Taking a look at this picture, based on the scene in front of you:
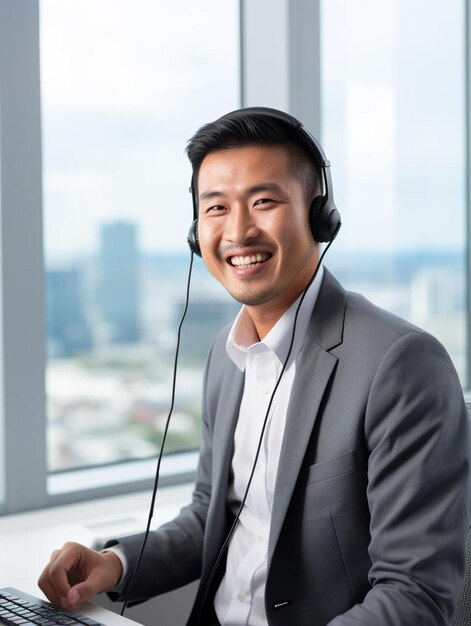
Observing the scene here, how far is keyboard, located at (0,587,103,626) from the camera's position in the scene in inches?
39.8

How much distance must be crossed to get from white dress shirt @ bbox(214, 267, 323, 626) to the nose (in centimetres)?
17

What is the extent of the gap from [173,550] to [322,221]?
688 millimetres

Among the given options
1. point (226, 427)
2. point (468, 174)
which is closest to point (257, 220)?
point (226, 427)

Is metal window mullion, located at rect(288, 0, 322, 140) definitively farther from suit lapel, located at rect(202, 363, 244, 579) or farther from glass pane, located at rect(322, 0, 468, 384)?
suit lapel, located at rect(202, 363, 244, 579)

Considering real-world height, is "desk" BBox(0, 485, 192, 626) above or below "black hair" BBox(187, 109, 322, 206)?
below

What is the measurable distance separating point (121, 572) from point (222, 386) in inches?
15.9

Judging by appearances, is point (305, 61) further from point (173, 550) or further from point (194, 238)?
point (173, 550)

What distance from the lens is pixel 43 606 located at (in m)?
1.09

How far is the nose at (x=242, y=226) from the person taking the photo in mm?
1320

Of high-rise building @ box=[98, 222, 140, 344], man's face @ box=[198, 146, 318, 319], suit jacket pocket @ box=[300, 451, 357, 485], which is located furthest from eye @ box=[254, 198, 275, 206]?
high-rise building @ box=[98, 222, 140, 344]

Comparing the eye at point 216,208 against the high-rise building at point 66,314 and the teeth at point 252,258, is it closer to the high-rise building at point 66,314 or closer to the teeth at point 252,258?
the teeth at point 252,258

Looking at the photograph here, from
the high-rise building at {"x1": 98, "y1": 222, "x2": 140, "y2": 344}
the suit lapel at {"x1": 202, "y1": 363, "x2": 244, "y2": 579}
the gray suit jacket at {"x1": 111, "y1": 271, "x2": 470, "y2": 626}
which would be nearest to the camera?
the gray suit jacket at {"x1": 111, "y1": 271, "x2": 470, "y2": 626}

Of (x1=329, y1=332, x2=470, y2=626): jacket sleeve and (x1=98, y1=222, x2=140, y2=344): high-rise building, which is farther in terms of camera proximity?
(x1=98, y1=222, x2=140, y2=344): high-rise building

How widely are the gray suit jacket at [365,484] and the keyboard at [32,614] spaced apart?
308mm
